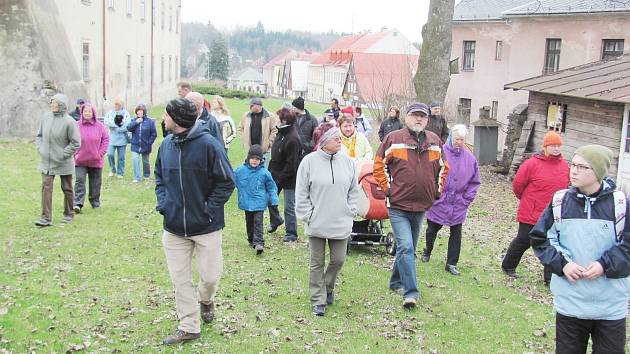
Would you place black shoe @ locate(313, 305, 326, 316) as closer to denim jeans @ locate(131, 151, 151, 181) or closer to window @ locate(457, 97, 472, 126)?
denim jeans @ locate(131, 151, 151, 181)

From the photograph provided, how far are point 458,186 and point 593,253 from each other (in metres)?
3.93

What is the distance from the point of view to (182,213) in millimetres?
5820

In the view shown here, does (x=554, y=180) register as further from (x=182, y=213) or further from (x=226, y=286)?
(x=182, y=213)

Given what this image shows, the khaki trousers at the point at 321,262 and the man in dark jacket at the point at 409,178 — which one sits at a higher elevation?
the man in dark jacket at the point at 409,178

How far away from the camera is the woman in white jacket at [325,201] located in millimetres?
6820

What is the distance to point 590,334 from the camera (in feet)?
16.5

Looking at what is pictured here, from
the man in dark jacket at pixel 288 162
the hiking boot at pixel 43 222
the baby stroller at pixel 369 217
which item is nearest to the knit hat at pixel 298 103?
the man in dark jacket at pixel 288 162

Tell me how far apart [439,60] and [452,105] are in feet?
48.5

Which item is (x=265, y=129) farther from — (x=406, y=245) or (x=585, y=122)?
(x=585, y=122)

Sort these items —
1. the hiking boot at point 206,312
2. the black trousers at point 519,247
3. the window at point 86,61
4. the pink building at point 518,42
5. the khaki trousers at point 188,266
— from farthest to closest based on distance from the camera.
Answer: the window at point 86,61 → the pink building at point 518,42 → the black trousers at point 519,247 → the hiking boot at point 206,312 → the khaki trousers at point 188,266

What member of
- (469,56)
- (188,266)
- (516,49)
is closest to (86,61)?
(516,49)

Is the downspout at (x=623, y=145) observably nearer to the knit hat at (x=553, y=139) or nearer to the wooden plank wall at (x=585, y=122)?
the wooden plank wall at (x=585, y=122)

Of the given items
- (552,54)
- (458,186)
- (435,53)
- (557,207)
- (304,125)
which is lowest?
(458,186)

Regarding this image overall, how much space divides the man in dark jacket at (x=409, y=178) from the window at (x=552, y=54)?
71.9 ft
